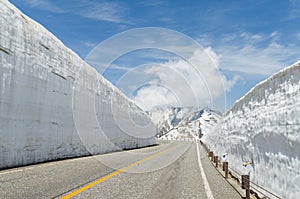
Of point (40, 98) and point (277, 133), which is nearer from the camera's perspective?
point (277, 133)

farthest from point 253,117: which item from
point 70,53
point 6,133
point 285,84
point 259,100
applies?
point 70,53

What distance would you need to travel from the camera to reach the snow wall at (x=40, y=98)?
35.3 feet

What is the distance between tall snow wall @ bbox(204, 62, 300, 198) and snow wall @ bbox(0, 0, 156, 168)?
9.09 meters

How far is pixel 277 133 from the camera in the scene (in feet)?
18.0

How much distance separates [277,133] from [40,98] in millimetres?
11120

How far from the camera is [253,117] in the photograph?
7723 millimetres

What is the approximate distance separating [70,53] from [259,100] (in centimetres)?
1379

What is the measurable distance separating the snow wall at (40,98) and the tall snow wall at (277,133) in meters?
9.09

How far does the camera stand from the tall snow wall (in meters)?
4.73

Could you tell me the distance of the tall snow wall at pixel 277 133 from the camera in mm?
4726

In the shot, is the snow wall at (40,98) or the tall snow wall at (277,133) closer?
the tall snow wall at (277,133)

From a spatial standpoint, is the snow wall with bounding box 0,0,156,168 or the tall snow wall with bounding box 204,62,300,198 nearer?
the tall snow wall with bounding box 204,62,300,198

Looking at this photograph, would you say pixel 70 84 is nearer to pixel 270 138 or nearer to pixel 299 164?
pixel 270 138

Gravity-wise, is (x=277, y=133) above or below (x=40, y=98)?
below
